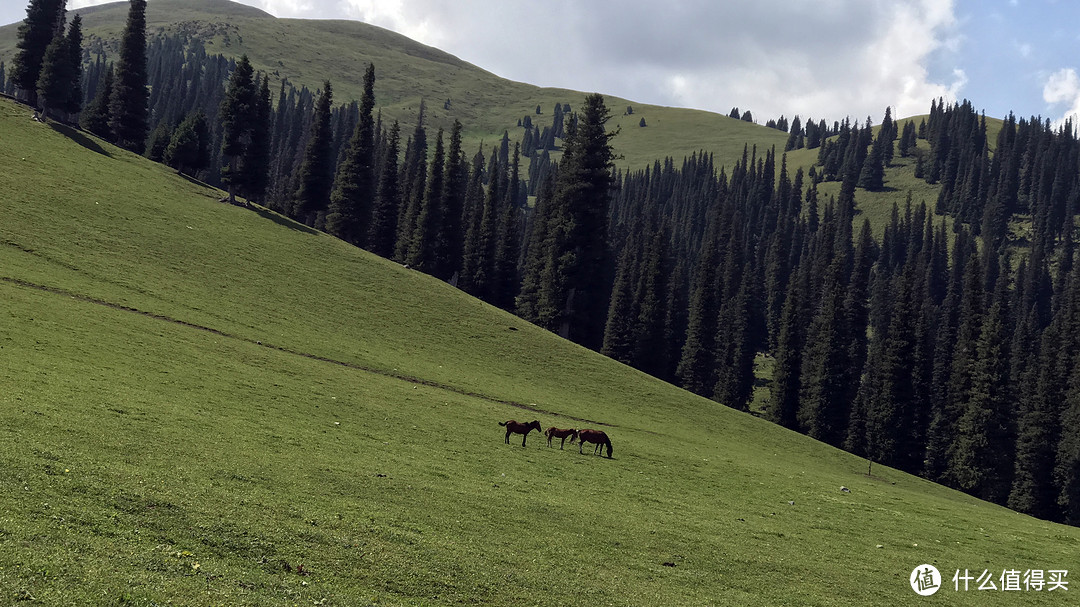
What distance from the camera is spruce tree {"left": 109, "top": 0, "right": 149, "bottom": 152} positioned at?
10138 cm

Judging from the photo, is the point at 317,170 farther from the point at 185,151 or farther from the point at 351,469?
the point at 351,469

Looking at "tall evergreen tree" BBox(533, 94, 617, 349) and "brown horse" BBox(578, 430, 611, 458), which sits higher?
"tall evergreen tree" BBox(533, 94, 617, 349)

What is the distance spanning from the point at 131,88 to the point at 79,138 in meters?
24.5

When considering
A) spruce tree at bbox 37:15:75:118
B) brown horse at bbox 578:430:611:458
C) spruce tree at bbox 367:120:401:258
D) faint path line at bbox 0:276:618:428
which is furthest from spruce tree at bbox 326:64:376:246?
brown horse at bbox 578:430:611:458

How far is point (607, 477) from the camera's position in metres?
30.6

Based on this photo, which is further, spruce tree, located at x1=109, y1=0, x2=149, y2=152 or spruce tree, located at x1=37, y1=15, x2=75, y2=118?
spruce tree, located at x1=109, y1=0, x2=149, y2=152

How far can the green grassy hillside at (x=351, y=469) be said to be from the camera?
1470 centimetres

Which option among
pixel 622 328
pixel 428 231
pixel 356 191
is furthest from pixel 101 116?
pixel 622 328

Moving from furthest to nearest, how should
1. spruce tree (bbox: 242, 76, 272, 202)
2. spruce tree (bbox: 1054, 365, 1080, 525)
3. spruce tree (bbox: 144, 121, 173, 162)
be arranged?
spruce tree (bbox: 144, 121, 173, 162)
spruce tree (bbox: 242, 76, 272, 202)
spruce tree (bbox: 1054, 365, 1080, 525)

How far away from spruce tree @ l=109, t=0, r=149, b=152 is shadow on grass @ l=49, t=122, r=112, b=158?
19.9 metres

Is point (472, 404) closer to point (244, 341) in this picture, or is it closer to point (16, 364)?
point (244, 341)

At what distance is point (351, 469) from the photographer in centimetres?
2331

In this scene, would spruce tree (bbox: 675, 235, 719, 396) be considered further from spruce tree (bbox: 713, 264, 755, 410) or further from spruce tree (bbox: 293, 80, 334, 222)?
spruce tree (bbox: 293, 80, 334, 222)

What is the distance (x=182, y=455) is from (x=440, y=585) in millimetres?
9817
